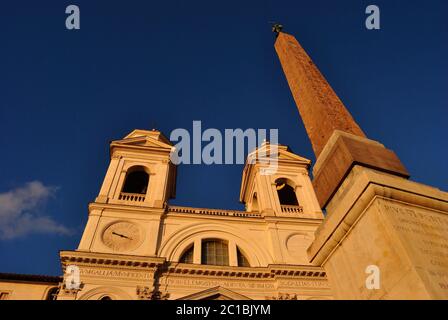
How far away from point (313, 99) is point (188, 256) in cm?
1341

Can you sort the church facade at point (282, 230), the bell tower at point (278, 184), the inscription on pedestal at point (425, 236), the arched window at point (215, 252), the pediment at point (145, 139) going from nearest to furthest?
1. the inscription on pedestal at point (425, 236)
2. the church facade at point (282, 230)
3. the arched window at point (215, 252)
4. the bell tower at point (278, 184)
5. the pediment at point (145, 139)

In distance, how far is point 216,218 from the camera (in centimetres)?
1997

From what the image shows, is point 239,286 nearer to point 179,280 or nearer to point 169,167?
point 179,280

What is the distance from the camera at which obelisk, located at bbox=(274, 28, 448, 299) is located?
309cm

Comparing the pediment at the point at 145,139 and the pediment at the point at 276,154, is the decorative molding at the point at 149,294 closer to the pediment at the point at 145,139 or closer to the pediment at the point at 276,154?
the pediment at the point at 145,139

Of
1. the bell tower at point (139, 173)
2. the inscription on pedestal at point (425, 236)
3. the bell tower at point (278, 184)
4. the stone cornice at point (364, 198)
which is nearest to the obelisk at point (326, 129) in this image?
the stone cornice at point (364, 198)

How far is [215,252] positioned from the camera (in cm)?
1850

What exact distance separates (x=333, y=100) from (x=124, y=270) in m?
12.7

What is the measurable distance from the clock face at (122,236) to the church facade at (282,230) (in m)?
0.05

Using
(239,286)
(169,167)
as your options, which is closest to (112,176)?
(169,167)

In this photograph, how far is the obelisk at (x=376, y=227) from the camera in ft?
10.1

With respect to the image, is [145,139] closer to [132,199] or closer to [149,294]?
[132,199]

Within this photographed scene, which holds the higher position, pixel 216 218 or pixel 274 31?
pixel 216 218

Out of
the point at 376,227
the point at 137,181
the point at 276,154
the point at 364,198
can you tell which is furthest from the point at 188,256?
the point at 376,227
